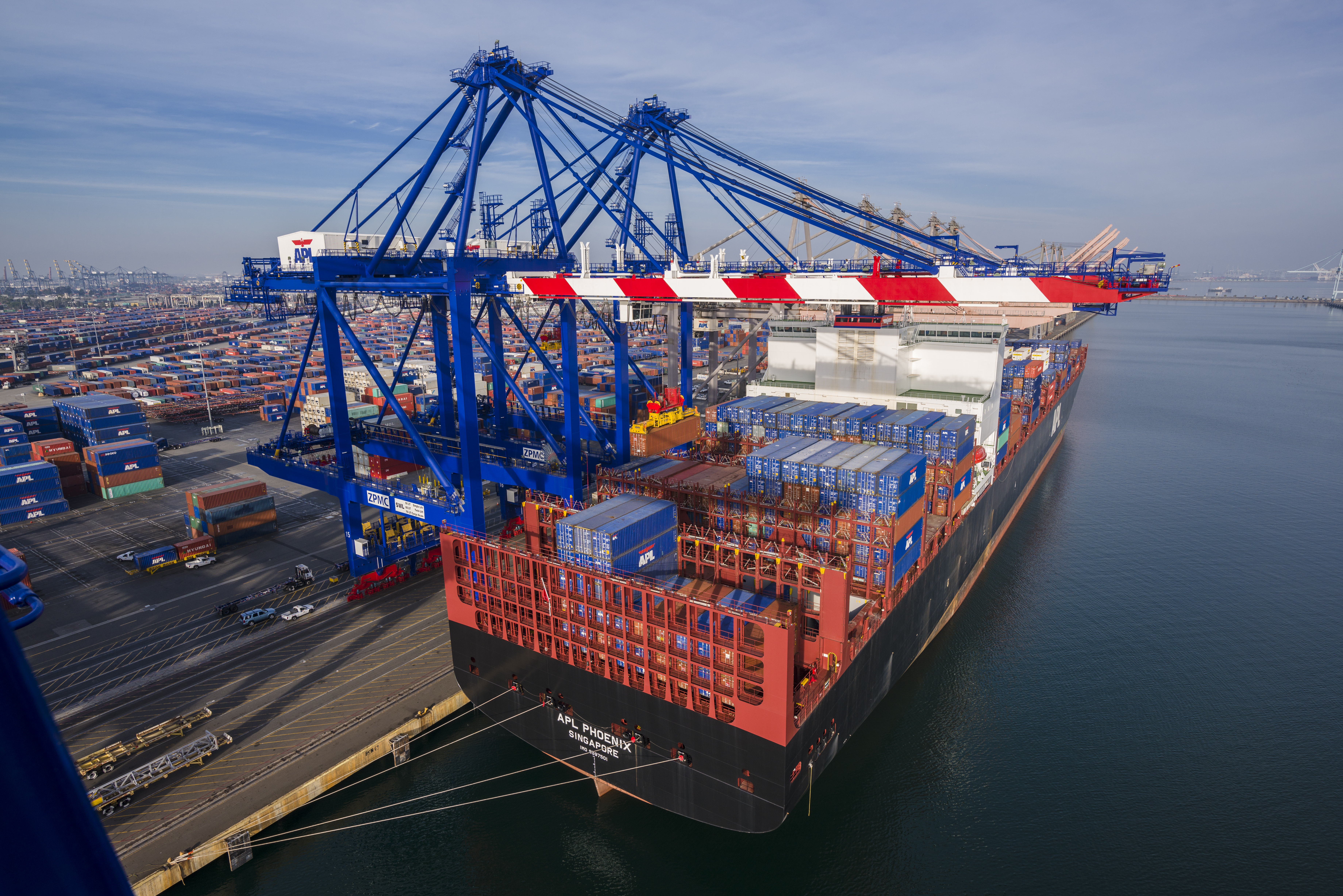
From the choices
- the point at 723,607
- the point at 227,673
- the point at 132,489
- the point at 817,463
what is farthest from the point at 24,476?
the point at 817,463

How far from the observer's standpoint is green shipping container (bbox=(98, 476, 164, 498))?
1996 inches

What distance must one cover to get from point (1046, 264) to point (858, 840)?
22.7 m

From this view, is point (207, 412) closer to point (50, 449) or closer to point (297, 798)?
point (50, 449)

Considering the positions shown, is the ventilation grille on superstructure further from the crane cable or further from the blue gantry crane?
the crane cable

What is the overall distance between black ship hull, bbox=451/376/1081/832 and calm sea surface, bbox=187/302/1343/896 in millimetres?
1723

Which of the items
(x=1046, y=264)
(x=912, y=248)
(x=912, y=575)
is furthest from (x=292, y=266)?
(x=912, y=248)

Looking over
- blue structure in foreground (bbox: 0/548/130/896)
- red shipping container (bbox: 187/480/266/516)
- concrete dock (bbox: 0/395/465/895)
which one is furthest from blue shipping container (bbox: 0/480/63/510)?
blue structure in foreground (bbox: 0/548/130/896)

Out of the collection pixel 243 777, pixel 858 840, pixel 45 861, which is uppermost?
pixel 45 861

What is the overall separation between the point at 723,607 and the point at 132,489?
5326 centimetres

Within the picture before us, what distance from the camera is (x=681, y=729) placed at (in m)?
20.3

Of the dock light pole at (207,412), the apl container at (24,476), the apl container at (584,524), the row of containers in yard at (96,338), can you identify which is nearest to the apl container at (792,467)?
the apl container at (584,524)

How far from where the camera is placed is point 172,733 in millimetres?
23797

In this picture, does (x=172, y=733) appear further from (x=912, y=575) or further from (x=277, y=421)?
(x=277, y=421)

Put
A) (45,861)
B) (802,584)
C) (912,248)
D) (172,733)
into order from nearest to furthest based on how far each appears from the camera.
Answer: (45,861), (802,584), (172,733), (912,248)
